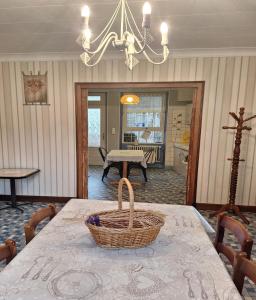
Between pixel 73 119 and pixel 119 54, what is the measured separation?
122 centimetres

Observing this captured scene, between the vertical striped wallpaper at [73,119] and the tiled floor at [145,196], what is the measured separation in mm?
448

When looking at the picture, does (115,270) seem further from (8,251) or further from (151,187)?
(151,187)

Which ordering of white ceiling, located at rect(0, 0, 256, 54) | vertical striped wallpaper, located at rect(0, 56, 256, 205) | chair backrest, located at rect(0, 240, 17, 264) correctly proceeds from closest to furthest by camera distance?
1. chair backrest, located at rect(0, 240, 17, 264)
2. white ceiling, located at rect(0, 0, 256, 54)
3. vertical striped wallpaper, located at rect(0, 56, 256, 205)

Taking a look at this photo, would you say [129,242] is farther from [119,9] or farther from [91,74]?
[91,74]

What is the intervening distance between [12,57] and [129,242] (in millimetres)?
3515

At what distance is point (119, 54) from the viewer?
328 centimetres

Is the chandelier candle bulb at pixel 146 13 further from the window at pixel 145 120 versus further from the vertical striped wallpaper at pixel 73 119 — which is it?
the window at pixel 145 120

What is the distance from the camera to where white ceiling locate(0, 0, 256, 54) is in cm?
188

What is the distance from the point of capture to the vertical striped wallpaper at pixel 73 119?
3.20m

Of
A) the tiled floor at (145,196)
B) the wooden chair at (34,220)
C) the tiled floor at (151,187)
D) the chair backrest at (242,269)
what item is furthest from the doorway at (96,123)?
the chair backrest at (242,269)

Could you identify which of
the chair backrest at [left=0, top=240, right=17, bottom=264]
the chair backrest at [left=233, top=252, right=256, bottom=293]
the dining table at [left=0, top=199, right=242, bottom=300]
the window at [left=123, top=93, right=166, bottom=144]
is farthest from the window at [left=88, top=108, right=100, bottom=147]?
the chair backrest at [left=233, top=252, right=256, bottom=293]

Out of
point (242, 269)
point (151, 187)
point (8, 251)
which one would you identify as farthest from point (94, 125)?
point (242, 269)

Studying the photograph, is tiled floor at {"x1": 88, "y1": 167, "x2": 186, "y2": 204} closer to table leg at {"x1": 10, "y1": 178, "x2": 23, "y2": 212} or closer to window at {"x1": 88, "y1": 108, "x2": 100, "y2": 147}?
window at {"x1": 88, "y1": 108, "x2": 100, "y2": 147}

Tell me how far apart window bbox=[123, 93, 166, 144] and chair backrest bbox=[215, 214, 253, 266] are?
5.53 m
